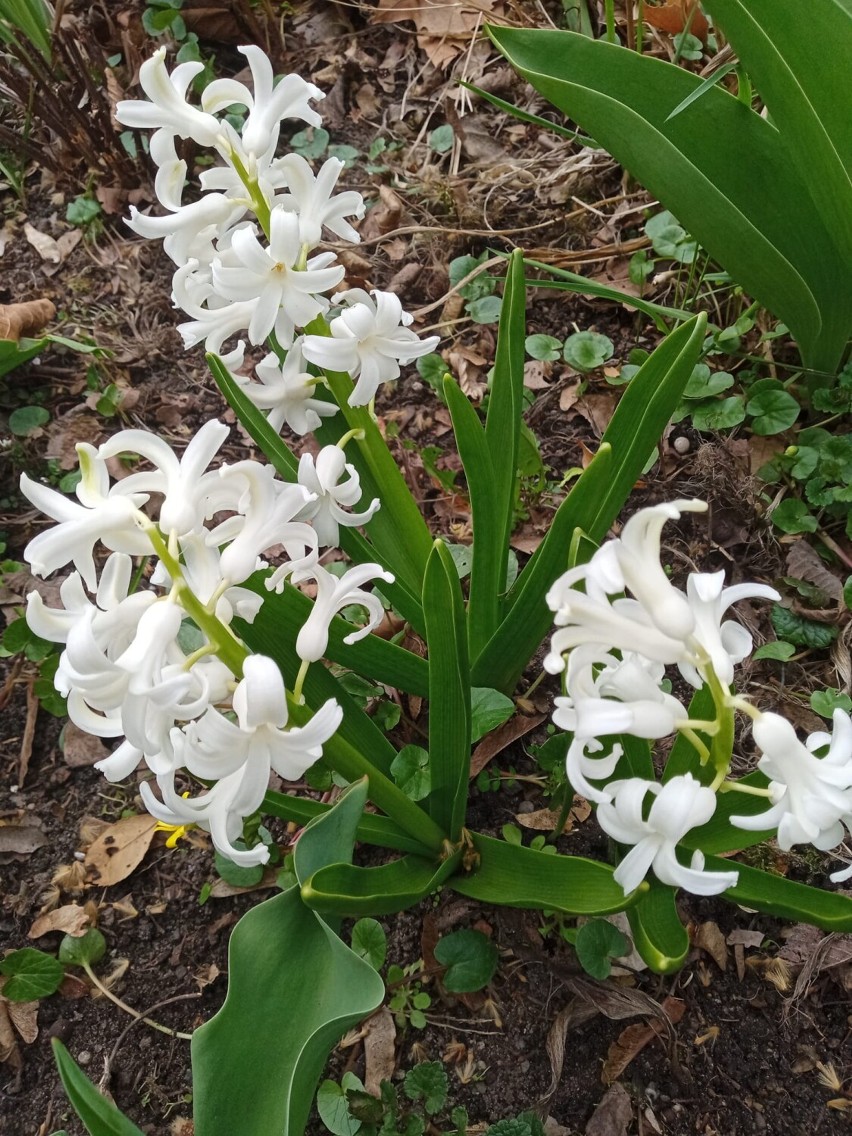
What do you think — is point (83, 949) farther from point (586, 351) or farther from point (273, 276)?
point (586, 351)

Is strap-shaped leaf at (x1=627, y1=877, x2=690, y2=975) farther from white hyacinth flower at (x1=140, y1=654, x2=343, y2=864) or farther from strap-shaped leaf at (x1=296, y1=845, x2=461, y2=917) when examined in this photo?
white hyacinth flower at (x1=140, y1=654, x2=343, y2=864)

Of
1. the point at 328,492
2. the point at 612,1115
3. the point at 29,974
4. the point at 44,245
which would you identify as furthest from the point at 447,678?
the point at 44,245

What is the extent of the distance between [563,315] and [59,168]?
5.47 feet

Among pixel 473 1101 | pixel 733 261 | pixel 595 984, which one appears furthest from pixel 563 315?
pixel 473 1101

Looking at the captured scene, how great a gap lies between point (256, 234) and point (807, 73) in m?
0.92

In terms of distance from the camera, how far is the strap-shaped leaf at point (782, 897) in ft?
3.25

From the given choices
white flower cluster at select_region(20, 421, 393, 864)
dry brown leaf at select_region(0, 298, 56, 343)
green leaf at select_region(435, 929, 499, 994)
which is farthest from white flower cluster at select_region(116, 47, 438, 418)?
dry brown leaf at select_region(0, 298, 56, 343)

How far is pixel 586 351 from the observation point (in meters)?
2.09

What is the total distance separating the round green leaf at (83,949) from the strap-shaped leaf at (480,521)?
2.95ft

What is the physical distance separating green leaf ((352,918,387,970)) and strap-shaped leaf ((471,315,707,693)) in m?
0.51

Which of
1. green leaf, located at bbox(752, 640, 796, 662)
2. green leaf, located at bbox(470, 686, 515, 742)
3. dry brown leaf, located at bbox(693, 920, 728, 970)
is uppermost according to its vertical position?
green leaf, located at bbox(470, 686, 515, 742)

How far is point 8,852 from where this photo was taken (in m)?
1.75

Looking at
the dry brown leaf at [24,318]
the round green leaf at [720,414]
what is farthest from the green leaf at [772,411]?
the dry brown leaf at [24,318]

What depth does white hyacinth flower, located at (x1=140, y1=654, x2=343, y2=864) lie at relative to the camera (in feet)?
2.77
